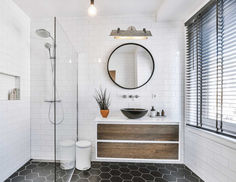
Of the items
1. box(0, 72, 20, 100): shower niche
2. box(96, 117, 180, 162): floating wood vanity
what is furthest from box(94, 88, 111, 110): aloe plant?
box(0, 72, 20, 100): shower niche

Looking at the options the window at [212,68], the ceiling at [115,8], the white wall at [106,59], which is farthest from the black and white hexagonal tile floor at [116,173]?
the ceiling at [115,8]

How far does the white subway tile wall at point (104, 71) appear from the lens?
2.34 m

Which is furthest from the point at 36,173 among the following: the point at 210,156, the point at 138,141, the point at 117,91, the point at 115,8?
the point at 115,8

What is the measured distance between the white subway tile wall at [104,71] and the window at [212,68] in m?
0.22

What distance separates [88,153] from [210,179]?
1.70 m

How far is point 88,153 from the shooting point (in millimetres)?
2051

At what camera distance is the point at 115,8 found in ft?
7.21

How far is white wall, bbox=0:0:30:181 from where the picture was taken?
69.8 inches

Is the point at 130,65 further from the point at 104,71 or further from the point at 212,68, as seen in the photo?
the point at 212,68

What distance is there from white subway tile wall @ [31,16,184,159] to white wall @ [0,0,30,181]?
0.12 metres

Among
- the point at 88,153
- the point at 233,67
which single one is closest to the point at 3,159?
the point at 88,153

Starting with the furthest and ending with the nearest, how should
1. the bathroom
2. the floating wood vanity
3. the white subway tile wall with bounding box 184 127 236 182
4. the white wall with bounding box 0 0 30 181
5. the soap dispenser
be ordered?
the soap dispenser < the floating wood vanity < the white wall with bounding box 0 0 30 181 < the bathroom < the white subway tile wall with bounding box 184 127 236 182

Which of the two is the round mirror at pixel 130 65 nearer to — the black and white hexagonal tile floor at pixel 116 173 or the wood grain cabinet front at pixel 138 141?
the wood grain cabinet front at pixel 138 141

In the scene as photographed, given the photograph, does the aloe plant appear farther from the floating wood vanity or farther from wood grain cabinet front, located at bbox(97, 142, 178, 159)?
wood grain cabinet front, located at bbox(97, 142, 178, 159)
